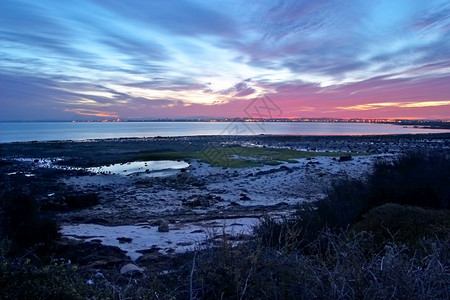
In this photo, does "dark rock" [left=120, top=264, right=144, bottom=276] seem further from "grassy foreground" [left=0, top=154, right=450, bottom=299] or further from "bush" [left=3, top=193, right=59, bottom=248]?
"bush" [left=3, top=193, right=59, bottom=248]

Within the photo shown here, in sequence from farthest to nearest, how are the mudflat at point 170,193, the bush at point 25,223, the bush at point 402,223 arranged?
the mudflat at point 170,193 < the bush at point 25,223 < the bush at point 402,223

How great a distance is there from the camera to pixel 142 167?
22672 millimetres

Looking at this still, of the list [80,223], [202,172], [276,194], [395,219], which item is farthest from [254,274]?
[202,172]

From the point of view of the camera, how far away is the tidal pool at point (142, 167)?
20.5m

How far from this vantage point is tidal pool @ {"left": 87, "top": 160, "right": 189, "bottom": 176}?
2053cm

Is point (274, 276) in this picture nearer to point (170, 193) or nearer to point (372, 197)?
point (372, 197)

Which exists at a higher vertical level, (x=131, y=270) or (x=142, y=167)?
(x=131, y=270)

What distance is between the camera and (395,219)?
18.2 feet

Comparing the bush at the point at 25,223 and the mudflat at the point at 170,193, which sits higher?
the bush at the point at 25,223

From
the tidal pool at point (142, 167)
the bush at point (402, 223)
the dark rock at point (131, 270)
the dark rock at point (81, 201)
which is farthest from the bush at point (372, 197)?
the tidal pool at point (142, 167)

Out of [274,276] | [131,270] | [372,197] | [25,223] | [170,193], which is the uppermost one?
[274,276]

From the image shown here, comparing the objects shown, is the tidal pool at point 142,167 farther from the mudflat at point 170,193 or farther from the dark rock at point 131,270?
the dark rock at point 131,270

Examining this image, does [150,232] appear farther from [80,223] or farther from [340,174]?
[340,174]

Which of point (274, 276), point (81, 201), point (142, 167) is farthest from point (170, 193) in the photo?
point (274, 276)
